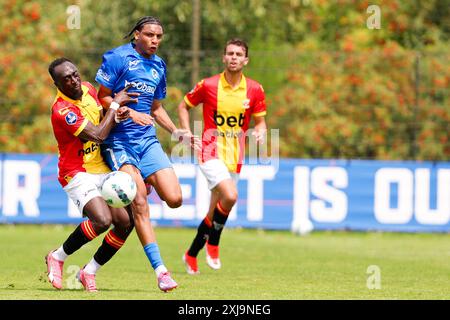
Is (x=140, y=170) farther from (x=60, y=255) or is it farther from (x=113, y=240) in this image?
(x=60, y=255)

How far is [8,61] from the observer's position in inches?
821

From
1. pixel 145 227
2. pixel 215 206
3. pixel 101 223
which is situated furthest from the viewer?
pixel 215 206

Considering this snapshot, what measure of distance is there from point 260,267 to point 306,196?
21.0 ft

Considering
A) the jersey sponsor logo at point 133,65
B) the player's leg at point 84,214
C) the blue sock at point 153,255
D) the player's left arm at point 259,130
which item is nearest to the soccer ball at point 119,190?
the player's leg at point 84,214

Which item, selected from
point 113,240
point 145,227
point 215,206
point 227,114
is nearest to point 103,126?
point 145,227

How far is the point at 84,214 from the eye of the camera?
31.1 ft

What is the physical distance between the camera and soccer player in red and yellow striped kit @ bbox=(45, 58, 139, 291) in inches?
366

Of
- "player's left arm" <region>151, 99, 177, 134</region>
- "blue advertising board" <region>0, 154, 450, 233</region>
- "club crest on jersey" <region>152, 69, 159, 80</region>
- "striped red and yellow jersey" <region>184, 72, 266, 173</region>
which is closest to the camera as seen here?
"club crest on jersey" <region>152, 69, 159, 80</region>

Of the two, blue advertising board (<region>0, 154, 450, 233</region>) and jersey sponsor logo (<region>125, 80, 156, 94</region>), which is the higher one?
jersey sponsor logo (<region>125, 80, 156, 94</region>)

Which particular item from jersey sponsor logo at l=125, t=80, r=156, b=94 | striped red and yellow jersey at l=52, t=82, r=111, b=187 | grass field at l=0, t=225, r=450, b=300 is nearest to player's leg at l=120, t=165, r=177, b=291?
grass field at l=0, t=225, r=450, b=300

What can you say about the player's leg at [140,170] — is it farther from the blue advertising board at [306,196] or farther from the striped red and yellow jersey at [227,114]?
the blue advertising board at [306,196]

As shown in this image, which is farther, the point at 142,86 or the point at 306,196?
the point at 306,196

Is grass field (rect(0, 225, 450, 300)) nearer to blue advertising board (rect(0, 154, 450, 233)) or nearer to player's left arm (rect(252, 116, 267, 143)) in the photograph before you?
blue advertising board (rect(0, 154, 450, 233))
